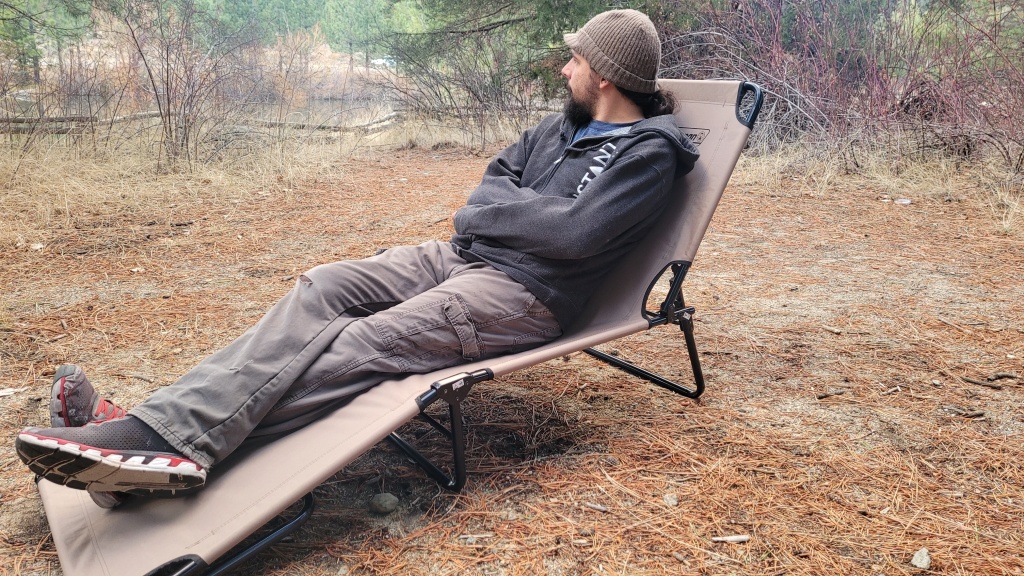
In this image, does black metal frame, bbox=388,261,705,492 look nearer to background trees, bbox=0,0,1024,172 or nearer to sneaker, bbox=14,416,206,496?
sneaker, bbox=14,416,206,496

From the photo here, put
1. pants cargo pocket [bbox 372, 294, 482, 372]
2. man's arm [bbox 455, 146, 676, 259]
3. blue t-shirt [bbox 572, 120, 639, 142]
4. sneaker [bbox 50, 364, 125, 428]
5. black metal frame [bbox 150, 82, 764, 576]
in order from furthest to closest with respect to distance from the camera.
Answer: blue t-shirt [bbox 572, 120, 639, 142] < man's arm [bbox 455, 146, 676, 259] < pants cargo pocket [bbox 372, 294, 482, 372] < sneaker [bbox 50, 364, 125, 428] < black metal frame [bbox 150, 82, 764, 576]

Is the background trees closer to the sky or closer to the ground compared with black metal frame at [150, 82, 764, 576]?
closer to the sky

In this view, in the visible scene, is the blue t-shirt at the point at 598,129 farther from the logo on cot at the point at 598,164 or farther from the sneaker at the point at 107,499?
the sneaker at the point at 107,499

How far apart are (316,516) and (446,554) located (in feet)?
1.31

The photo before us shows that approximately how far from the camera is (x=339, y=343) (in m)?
1.83

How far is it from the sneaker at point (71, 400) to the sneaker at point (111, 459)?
0.15 m

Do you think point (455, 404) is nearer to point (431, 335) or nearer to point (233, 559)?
point (431, 335)

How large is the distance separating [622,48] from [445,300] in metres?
1.04

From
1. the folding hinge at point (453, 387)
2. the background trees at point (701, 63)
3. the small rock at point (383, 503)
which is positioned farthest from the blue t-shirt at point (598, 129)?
the background trees at point (701, 63)

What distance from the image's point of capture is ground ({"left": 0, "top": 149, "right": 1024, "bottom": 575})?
1.73 meters

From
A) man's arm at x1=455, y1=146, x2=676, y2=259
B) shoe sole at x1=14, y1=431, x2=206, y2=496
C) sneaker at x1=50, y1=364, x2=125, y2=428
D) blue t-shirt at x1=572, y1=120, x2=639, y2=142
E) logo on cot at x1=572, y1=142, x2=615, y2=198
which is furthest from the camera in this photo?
blue t-shirt at x1=572, y1=120, x2=639, y2=142

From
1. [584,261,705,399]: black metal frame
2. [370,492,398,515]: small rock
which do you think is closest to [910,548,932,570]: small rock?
[584,261,705,399]: black metal frame

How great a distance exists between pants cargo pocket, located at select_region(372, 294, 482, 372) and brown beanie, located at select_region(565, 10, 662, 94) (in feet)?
3.14

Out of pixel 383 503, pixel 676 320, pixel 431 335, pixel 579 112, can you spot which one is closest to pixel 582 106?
pixel 579 112
